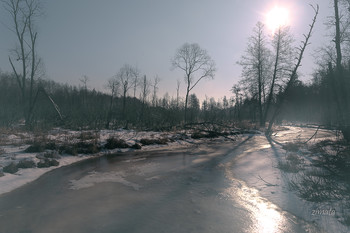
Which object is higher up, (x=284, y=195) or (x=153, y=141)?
(x=153, y=141)

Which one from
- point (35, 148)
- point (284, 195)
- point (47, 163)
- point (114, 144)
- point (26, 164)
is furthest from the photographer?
point (114, 144)

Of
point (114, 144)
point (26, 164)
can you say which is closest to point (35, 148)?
point (26, 164)

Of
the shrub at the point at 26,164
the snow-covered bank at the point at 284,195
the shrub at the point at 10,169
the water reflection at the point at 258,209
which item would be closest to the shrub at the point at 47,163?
the shrub at the point at 26,164

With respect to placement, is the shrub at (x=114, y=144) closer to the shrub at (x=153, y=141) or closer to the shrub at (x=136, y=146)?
the shrub at (x=136, y=146)

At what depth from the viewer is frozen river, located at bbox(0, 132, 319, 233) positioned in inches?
181

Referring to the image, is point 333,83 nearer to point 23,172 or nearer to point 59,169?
point 59,169

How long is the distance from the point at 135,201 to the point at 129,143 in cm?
972

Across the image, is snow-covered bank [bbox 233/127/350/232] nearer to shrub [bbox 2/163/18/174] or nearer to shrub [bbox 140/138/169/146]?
shrub [bbox 140/138/169/146]

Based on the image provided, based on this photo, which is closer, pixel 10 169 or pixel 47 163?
pixel 10 169

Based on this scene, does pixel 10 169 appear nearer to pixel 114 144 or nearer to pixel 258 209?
pixel 114 144

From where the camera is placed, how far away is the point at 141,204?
578cm

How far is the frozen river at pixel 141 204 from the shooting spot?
4594 millimetres

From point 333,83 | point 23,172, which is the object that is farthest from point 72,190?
point 333,83

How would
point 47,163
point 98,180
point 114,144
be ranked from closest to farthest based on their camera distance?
point 98,180 → point 47,163 → point 114,144
